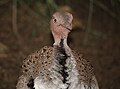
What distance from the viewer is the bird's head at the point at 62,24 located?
11.6 feet

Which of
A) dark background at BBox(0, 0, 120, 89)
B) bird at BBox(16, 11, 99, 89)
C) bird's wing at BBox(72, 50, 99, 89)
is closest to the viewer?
bird at BBox(16, 11, 99, 89)

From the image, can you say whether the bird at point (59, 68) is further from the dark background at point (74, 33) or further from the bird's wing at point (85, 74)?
the dark background at point (74, 33)

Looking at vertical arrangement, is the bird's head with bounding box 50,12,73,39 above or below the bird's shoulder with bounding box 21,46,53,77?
above

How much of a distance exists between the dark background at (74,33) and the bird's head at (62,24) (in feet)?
5.48

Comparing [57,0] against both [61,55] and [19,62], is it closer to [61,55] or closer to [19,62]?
[19,62]

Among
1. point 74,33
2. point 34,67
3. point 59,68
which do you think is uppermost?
point 74,33

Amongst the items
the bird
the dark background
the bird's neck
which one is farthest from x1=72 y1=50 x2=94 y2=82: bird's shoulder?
the dark background

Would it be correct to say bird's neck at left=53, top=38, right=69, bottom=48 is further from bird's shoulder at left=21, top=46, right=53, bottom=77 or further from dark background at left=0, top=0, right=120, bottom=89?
dark background at left=0, top=0, right=120, bottom=89

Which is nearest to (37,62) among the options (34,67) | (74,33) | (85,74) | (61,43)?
(34,67)

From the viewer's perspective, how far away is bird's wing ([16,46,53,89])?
3.57m

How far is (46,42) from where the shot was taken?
6.00 m

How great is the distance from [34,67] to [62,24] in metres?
0.44

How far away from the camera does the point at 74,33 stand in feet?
20.8

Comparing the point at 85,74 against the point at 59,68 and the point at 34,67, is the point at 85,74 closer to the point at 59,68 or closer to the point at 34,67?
the point at 59,68
